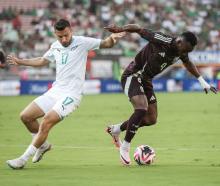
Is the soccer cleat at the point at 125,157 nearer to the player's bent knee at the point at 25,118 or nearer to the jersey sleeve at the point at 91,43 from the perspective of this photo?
the player's bent knee at the point at 25,118

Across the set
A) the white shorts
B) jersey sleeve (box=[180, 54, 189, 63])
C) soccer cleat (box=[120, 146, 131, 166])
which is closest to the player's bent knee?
the white shorts

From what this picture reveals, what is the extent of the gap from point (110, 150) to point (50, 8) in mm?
28049

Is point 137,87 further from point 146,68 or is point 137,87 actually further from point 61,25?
point 61,25

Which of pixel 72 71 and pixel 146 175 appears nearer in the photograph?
pixel 146 175

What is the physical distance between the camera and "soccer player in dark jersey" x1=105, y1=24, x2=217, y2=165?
41.0 feet

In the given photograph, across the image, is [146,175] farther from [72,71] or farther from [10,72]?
[10,72]

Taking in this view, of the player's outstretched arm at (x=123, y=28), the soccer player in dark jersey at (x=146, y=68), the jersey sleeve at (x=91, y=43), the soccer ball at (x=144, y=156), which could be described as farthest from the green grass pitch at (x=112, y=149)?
the player's outstretched arm at (x=123, y=28)

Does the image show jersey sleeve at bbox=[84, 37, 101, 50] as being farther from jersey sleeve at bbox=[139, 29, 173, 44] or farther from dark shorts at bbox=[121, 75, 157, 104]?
dark shorts at bbox=[121, 75, 157, 104]

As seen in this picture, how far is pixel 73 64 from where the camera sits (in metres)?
12.2

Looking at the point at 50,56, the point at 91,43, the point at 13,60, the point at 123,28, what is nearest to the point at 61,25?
the point at 91,43

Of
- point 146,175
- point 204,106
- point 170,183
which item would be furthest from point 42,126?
point 204,106

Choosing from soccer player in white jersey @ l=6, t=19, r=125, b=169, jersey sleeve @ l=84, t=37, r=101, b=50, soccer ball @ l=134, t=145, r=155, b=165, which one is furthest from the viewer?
soccer ball @ l=134, t=145, r=155, b=165

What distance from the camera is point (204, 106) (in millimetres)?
28375

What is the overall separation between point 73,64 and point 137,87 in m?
1.44
